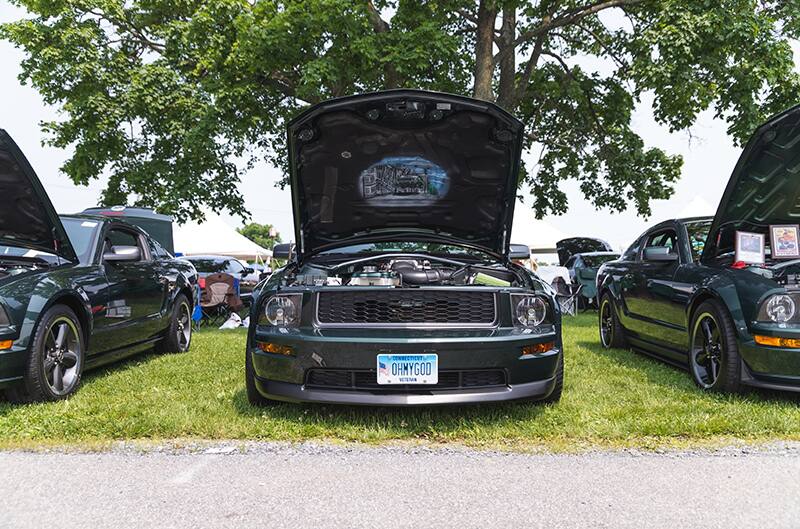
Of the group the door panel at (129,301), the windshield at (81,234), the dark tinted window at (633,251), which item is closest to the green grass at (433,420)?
the door panel at (129,301)

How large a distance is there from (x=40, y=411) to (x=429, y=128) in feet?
11.1

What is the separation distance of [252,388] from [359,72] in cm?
1090

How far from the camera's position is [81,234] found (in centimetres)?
577

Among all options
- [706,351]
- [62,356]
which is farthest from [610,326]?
[62,356]

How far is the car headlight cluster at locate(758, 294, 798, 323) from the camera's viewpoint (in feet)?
13.8

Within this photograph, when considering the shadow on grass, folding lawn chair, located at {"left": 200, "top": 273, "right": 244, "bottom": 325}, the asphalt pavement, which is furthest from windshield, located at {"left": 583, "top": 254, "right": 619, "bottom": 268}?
the asphalt pavement

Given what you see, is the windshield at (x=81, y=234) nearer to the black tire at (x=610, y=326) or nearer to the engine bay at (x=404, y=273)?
the engine bay at (x=404, y=273)

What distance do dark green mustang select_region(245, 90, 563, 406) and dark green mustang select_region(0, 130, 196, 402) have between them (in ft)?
5.28

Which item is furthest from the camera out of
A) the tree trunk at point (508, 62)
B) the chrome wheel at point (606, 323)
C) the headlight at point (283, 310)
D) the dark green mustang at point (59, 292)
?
the tree trunk at point (508, 62)

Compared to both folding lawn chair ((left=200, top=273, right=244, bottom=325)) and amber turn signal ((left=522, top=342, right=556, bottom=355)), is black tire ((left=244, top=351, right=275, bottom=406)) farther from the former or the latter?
folding lawn chair ((left=200, top=273, right=244, bottom=325))

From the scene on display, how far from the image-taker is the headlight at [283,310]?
12.9 ft

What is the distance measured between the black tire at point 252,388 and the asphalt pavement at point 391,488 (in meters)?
0.62

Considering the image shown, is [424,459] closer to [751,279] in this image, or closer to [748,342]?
[748,342]

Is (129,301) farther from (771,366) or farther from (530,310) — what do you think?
(771,366)
